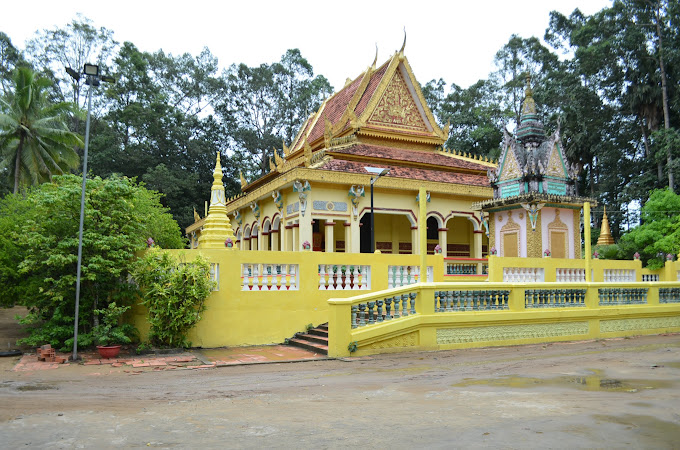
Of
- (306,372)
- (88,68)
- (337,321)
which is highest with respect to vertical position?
(88,68)

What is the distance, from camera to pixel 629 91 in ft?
102

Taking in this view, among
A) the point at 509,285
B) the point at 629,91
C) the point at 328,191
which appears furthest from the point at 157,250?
the point at 629,91

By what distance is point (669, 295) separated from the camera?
12820 millimetres

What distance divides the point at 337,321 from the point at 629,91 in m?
29.1

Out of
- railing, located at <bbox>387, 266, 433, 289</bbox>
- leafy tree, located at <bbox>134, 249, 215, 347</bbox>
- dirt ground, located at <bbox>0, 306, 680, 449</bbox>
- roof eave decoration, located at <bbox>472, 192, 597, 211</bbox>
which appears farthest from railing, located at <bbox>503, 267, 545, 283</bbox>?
leafy tree, located at <bbox>134, 249, 215, 347</bbox>

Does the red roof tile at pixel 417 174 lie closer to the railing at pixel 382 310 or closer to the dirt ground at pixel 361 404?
the railing at pixel 382 310

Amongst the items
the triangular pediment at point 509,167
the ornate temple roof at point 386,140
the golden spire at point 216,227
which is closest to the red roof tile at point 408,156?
the ornate temple roof at point 386,140

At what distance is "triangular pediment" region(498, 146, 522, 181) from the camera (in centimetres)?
1624

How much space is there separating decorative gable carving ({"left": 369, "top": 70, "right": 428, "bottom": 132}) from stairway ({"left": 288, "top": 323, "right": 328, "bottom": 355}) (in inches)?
523

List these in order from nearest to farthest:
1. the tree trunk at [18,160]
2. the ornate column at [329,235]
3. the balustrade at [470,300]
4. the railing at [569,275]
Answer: the balustrade at [470,300], the railing at [569,275], the ornate column at [329,235], the tree trunk at [18,160]

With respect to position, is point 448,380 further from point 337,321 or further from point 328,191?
point 328,191

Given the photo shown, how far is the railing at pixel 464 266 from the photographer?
15.0m

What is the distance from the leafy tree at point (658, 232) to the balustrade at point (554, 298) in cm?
885

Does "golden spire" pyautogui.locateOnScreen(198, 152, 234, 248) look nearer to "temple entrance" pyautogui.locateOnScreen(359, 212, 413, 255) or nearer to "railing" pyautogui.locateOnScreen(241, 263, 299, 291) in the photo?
"railing" pyautogui.locateOnScreen(241, 263, 299, 291)
